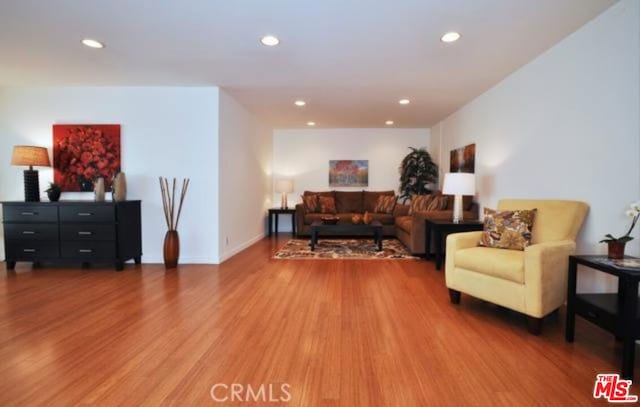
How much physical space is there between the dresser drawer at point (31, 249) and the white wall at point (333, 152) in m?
4.00

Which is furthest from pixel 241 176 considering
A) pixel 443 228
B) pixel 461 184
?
pixel 461 184

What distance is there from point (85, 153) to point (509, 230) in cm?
502

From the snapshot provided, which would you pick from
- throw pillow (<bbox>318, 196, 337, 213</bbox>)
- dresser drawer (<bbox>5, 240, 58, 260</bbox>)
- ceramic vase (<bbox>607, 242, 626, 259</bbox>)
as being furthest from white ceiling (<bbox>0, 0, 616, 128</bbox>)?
throw pillow (<bbox>318, 196, 337, 213</bbox>)

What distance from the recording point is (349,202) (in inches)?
258

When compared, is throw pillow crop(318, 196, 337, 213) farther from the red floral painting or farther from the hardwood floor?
the red floral painting

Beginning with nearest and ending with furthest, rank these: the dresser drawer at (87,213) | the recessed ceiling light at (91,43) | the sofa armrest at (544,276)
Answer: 1. the sofa armrest at (544,276)
2. the recessed ceiling light at (91,43)
3. the dresser drawer at (87,213)

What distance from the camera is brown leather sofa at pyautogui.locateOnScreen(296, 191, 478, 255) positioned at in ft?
14.0

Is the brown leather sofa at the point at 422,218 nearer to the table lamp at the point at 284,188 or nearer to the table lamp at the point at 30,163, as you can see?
the table lamp at the point at 284,188

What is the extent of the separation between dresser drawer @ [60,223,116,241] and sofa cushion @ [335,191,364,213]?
415cm

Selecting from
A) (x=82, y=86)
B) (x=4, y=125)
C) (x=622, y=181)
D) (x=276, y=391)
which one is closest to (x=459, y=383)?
(x=276, y=391)

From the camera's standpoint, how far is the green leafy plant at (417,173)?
6.12 m

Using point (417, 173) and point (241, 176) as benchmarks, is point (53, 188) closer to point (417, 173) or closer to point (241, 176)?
point (241, 176)

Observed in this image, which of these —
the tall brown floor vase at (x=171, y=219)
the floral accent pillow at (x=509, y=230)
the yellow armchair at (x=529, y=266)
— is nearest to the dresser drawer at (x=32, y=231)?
the tall brown floor vase at (x=171, y=219)

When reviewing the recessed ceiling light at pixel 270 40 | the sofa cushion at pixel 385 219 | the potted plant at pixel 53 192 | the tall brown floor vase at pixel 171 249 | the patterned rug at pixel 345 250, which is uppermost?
the recessed ceiling light at pixel 270 40
